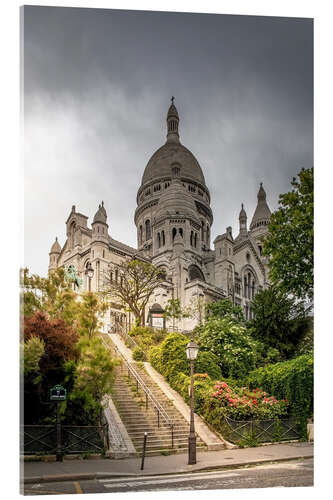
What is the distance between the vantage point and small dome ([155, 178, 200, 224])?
3556 cm

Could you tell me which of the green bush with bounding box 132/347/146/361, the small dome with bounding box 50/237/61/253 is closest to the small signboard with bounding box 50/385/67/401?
the small dome with bounding box 50/237/61/253

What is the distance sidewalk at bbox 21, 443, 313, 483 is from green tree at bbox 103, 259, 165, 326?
931cm

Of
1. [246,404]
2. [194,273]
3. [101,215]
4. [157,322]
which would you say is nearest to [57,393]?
[101,215]

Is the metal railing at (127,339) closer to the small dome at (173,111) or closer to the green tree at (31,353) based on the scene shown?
the green tree at (31,353)

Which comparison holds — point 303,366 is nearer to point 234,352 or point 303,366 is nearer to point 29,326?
point 234,352

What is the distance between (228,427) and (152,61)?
29.4 feet

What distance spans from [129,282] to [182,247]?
38.6 ft

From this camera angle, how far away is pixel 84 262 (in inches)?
633

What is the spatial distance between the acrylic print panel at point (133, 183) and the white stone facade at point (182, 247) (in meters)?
1.49

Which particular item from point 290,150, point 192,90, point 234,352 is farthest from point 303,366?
point 192,90

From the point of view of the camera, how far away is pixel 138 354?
57.3 feet

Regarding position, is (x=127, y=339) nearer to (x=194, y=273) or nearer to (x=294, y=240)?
(x=294, y=240)

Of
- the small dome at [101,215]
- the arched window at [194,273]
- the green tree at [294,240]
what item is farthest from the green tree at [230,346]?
the arched window at [194,273]

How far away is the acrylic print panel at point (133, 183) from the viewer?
30.2 ft
